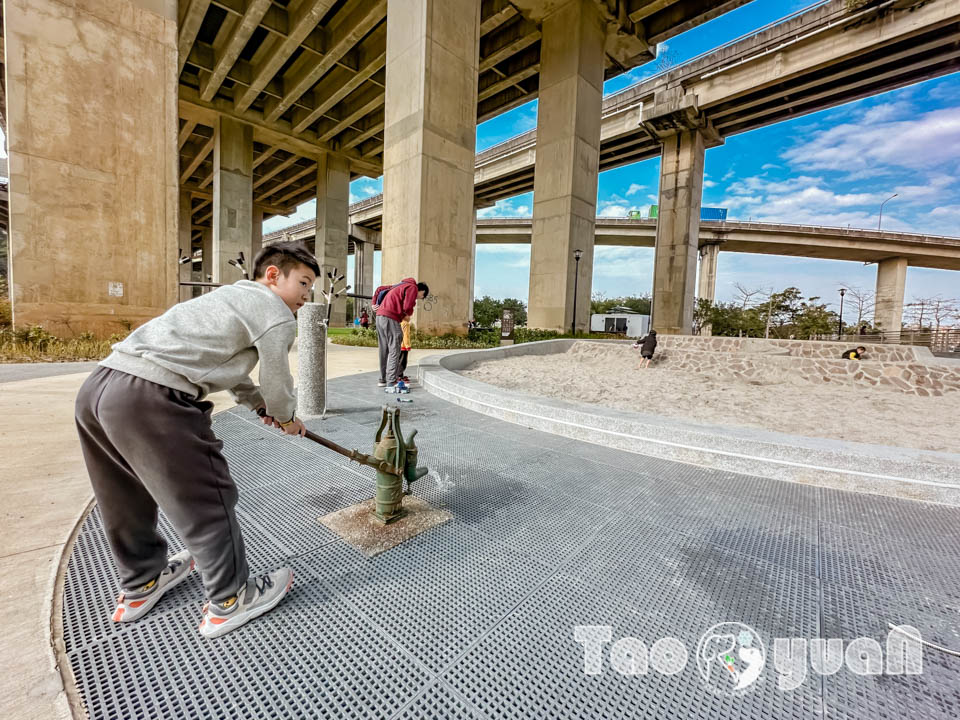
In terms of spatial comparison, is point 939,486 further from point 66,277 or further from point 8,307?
point 8,307

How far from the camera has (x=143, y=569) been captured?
1.57 metres

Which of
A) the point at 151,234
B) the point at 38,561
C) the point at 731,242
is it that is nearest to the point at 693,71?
the point at 731,242

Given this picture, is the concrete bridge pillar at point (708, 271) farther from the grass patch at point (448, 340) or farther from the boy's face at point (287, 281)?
the boy's face at point (287, 281)

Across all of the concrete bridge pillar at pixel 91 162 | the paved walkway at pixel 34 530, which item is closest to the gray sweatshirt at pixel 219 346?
the paved walkway at pixel 34 530

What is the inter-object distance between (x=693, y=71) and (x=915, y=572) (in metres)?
29.8

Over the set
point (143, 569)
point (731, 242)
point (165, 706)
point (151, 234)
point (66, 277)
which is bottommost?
point (165, 706)

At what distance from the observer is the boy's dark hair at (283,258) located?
5.44 feet

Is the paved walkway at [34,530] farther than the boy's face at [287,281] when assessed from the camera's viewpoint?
No

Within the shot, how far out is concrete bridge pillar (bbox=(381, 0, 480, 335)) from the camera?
1247 cm

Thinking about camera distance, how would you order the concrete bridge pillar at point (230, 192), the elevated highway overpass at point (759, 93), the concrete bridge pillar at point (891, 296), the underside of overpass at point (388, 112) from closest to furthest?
the underside of overpass at point (388, 112)
the elevated highway overpass at point (759, 93)
the concrete bridge pillar at point (230, 192)
the concrete bridge pillar at point (891, 296)

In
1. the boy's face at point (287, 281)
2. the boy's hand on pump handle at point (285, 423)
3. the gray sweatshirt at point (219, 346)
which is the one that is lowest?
the boy's hand on pump handle at point (285, 423)

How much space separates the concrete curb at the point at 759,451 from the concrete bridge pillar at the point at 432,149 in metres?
9.65

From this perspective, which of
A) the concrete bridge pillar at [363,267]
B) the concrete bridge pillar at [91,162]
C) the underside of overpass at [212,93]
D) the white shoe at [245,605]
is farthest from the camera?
the concrete bridge pillar at [363,267]

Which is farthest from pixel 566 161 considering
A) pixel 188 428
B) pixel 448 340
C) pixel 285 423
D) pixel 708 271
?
pixel 708 271
